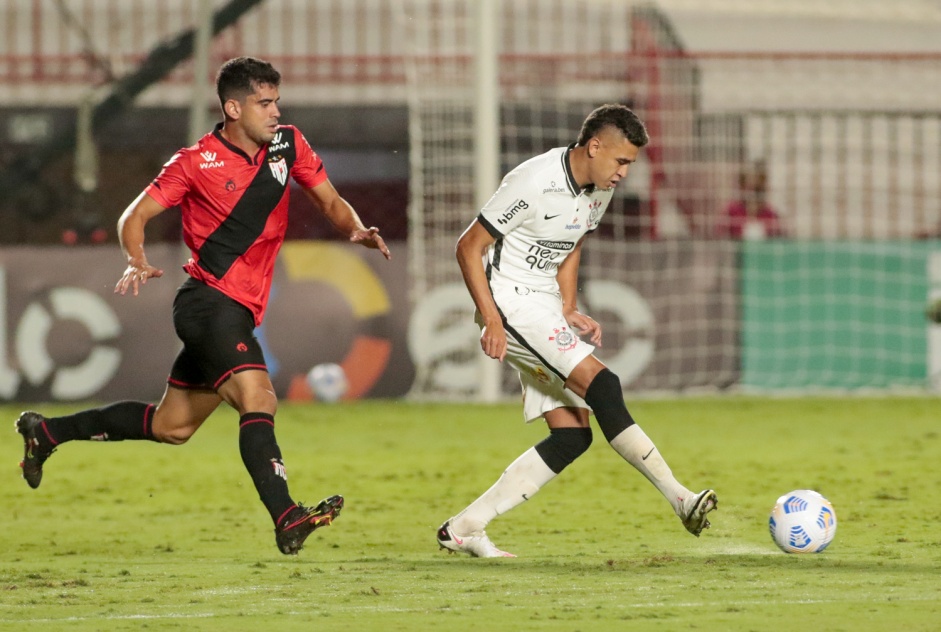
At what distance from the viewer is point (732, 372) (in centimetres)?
1421

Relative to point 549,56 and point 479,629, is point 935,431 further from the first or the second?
point 479,629

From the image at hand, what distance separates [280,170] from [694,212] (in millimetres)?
9662

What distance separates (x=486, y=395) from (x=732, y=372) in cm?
237

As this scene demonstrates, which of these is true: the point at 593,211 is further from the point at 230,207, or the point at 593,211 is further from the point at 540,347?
the point at 230,207

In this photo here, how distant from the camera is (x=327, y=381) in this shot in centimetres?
1361

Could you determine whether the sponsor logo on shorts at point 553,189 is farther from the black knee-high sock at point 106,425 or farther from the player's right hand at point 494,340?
the black knee-high sock at point 106,425

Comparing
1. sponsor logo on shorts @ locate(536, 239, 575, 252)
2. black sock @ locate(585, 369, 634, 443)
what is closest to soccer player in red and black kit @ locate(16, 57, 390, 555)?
sponsor logo on shorts @ locate(536, 239, 575, 252)

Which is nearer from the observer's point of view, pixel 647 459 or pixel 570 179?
pixel 647 459

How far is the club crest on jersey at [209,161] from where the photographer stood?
20.3 ft

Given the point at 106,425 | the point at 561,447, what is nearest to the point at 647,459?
the point at 561,447

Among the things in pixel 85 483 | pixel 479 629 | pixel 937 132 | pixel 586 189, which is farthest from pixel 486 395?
pixel 479 629

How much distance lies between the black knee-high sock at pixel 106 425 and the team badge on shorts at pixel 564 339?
1805 millimetres

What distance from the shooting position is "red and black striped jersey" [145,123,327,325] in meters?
6.19

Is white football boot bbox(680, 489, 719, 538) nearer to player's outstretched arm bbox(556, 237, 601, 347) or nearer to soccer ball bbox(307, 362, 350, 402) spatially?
player's outstretched arm bbox(556, 237, 601, 347)
